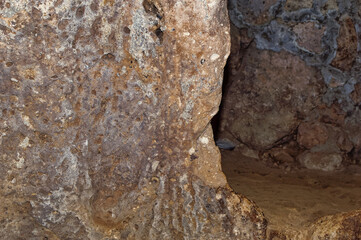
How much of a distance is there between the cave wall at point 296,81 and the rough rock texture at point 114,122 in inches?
62.8

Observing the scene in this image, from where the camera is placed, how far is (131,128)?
78.1 inches

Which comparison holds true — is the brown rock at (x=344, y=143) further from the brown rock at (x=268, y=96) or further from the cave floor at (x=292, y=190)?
the brown rock at (x=268, y=96)

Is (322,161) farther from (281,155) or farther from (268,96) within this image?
(268,96)

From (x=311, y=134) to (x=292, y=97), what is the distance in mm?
297

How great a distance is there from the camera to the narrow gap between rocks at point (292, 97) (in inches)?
132

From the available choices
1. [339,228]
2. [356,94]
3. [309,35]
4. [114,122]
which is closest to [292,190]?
[339,228]

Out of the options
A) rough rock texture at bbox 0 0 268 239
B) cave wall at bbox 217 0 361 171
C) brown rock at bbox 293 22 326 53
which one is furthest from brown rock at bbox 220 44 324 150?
rough rock texture at bbox 0 0 268 239

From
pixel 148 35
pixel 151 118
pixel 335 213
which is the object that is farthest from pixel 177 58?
pixel 335 213

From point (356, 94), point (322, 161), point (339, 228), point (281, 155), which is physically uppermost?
point (356, 94)

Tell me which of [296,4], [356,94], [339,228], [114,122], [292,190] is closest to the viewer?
[114,122]

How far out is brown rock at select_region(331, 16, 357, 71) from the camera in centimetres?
333

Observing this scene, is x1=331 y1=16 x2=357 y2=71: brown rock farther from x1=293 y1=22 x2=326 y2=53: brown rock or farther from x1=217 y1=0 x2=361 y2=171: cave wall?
x1=293 y1=22 x2=326 y2=53: brown rock

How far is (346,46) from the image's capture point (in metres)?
3.36

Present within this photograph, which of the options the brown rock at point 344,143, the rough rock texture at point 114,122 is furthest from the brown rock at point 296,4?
the rough rock texture at point 114,122
